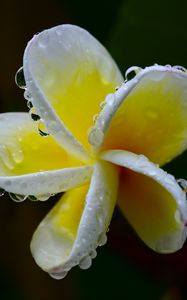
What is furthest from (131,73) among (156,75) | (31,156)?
(31,156)

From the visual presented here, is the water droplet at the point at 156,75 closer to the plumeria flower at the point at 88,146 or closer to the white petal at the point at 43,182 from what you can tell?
the plumeria flower at the point at 88,146

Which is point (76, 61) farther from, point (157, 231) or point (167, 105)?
point (157, 231)

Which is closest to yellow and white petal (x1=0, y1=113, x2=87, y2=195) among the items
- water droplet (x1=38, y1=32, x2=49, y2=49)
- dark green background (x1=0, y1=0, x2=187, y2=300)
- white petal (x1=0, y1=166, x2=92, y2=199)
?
white petal (x1=0, y1=166, x2=92, y2=199)

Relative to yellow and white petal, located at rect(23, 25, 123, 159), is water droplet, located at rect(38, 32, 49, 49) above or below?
above

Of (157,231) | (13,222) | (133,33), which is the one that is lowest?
(13,222)

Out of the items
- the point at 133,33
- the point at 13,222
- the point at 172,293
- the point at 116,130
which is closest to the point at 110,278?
the point at 13,222

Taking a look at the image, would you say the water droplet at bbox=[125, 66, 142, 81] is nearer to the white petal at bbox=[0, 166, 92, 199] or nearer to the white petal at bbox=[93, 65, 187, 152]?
the white petal at bbox=[93, 65, 187, 152]
